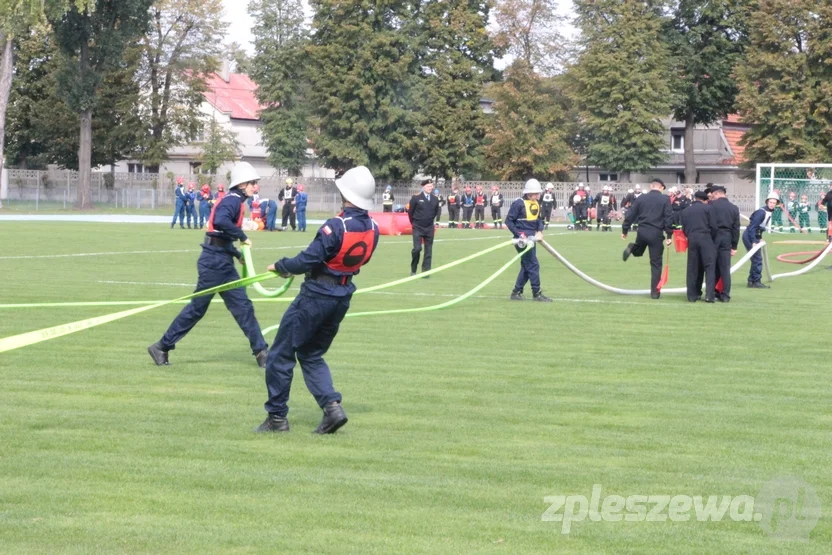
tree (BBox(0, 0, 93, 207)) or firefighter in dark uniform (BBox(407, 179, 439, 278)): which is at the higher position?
tree (BBox(0, 0, 93, 207))

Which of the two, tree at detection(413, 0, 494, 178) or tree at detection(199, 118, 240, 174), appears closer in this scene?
tree at detection(413, 0, 494, 178)

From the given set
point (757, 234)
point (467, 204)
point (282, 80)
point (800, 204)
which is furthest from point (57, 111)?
point (757, 234)

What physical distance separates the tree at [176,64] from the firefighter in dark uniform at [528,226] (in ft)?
180

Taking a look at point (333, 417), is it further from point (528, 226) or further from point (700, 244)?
point (700, 244)

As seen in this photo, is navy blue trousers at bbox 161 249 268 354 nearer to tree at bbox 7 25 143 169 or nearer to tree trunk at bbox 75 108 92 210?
tree trunk at bbox 75 108 92 210

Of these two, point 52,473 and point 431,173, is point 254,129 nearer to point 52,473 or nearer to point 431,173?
point 431,173

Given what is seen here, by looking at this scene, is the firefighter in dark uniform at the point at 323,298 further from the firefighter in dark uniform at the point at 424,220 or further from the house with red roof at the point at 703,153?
the house with red roof at the point at 703,153

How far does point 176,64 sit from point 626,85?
26.9m

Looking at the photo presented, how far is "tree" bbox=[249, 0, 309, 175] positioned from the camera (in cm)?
7150

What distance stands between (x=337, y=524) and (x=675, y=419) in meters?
3.84

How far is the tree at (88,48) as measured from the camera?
60.7 m

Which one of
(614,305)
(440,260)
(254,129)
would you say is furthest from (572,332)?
(254,129)

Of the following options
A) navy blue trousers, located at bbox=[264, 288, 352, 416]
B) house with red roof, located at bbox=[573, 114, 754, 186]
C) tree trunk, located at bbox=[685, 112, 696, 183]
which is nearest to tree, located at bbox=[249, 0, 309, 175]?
house with red roof, located at bbox=[573, 114, 754, 186]

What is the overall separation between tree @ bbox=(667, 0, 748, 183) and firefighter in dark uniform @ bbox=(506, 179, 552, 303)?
52402 millimetres
